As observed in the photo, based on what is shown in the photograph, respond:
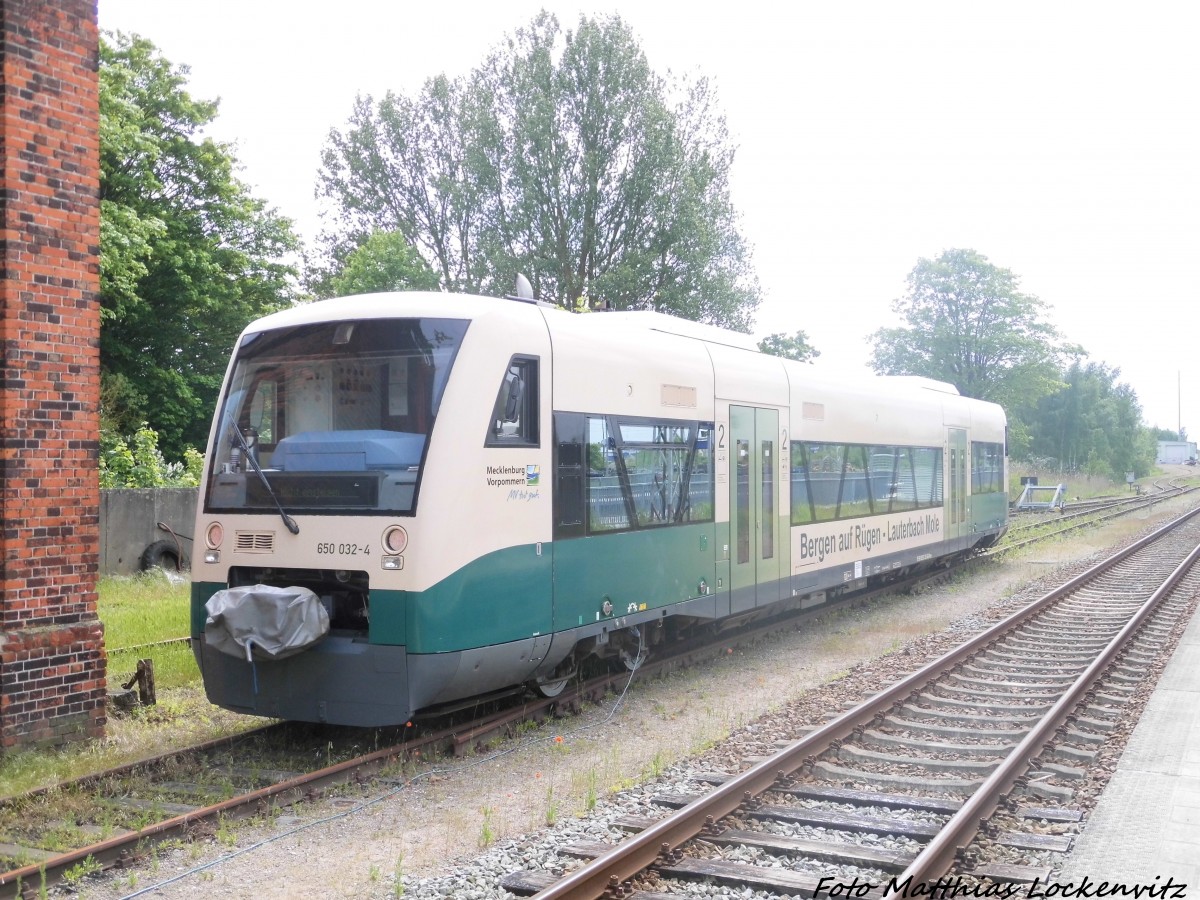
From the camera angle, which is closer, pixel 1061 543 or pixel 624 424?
pixel 624 424

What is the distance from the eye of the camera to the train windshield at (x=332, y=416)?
23.9 ft

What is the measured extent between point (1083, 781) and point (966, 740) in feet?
4.25

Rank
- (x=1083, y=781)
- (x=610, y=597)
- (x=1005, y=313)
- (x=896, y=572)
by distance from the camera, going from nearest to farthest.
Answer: (x=1083, y=781), (x=610, y=597), (x=896, y=572), (x=1005, y=313)

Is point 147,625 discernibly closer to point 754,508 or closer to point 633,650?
point 633,650

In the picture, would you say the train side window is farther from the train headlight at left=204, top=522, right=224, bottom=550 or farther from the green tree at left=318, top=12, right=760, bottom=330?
the green tree at left=318, top=12, right=760, bottom=330


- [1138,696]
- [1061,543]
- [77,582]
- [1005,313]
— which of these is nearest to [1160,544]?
[1061,543]

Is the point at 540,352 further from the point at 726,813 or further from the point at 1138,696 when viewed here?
the point at 1138,696

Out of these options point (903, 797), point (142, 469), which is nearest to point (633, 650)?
point (903, 797)

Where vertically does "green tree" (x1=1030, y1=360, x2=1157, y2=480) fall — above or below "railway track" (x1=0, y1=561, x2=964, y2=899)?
above

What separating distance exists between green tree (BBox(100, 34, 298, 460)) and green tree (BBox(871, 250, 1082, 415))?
37.7 m

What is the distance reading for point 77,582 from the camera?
8008 mm

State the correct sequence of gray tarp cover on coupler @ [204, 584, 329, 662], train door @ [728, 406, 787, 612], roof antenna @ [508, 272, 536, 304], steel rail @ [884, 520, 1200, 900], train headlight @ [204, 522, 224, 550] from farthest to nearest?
1. train door @ [728, 406, 787, 612]
2. roof antenna @ [508, 272, 536, 304]
3. train headlight @ [204, 522, 224, 550]
4. gray tarp cover on coupler @ [204, 584, 329, 662]
5. steel rail @ [884, 520, 1200, 900]

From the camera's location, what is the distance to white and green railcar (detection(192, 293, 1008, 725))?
Answer: 281 inches

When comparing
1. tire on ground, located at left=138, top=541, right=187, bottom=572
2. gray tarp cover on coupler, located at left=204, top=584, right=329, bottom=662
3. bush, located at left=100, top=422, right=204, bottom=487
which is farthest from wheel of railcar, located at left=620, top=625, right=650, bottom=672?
bush, located at left=100, top=422, right=204, bottom=487
